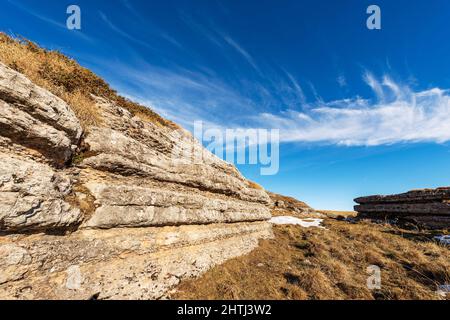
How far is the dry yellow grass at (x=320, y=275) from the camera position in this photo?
6.10m

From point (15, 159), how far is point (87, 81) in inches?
229

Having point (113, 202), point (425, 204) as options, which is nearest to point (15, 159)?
point (113, 202)

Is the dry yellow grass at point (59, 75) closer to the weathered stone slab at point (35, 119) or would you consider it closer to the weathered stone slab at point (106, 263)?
the weathered stone slab at point (35, 119)

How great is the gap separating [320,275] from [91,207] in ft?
25.9

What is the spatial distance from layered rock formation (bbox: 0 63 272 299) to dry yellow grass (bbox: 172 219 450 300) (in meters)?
1.04

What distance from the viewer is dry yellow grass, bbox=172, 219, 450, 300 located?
6.10 metres

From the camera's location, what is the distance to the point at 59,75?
7.02 meters

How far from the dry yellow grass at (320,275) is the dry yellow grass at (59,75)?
690 cm

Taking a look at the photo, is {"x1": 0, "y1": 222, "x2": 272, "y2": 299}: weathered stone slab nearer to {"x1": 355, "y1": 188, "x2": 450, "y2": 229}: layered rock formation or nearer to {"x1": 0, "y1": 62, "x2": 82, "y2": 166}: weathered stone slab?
{"x1": 0, "y1": 62, "x2": 82, "y2": 166}: weathered stone slab

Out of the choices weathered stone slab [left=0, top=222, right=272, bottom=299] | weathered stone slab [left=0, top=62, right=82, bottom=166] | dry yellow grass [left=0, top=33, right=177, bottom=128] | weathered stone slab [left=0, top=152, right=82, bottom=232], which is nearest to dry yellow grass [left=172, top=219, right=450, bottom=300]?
weathered stone slab [left=0, top=222, right=272, bottom=299]

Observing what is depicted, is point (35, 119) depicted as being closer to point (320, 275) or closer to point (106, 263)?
point (106, 263)

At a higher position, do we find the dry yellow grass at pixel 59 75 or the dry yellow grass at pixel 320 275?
the dry yellow grass at pixel 59 75

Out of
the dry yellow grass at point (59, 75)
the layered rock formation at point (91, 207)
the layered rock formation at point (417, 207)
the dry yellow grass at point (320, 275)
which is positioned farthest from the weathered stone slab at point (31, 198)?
the layered rock formation at point (417, 207)

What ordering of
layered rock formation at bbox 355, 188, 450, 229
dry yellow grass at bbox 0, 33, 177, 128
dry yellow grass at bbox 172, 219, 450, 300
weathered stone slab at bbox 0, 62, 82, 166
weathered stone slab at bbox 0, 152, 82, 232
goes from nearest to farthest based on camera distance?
weathered stone slab at bbox 0, 152, 82, 232 < weathered stone slab at bbox 0, 62, 82, 166 < dry yellow grass at bbox 0, 33, 177, 128 < dry yellow grass at bbox 172, 219, 450, 300 < layered rock formation at bbox 355, 188, 450, 229
